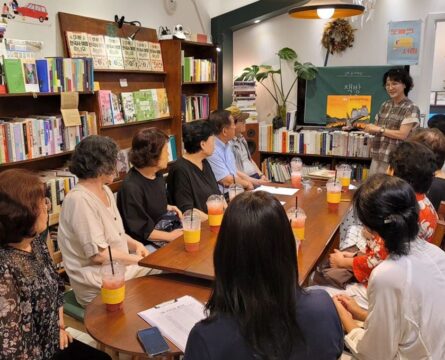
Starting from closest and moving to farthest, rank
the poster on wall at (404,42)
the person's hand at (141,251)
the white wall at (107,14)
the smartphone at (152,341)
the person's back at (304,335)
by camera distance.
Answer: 1. the person's back at (304,335)
2. the smartphone at (152,341)
3. the person's hand at (141,251)
4. the white wall at (107,14)
5. the poster on wall at (404,42)

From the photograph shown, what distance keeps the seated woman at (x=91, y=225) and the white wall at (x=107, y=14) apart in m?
1.44

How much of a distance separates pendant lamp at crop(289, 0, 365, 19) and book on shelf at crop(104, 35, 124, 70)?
1.64 m

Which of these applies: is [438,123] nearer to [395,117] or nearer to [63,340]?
[395,117]

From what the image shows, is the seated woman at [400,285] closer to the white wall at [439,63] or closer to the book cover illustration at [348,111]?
the book cover illustration at [348,111]

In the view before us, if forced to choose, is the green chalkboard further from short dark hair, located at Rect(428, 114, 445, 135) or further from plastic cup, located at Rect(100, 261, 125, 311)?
plastic cup, located at Rect(100, 261, 125, 311)

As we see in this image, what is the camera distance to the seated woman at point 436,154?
2.60 meters

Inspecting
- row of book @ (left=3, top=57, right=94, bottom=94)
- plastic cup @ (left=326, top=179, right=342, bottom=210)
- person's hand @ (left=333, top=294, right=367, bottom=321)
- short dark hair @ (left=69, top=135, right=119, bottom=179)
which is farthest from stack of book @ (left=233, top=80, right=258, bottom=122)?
person's hand @ (left=333, top=294, right=367, bottom=321)

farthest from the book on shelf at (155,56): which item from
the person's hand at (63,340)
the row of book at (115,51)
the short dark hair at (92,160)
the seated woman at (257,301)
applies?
the seated woman at (257,301)

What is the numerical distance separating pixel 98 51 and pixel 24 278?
2607 mm

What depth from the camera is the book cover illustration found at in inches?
204

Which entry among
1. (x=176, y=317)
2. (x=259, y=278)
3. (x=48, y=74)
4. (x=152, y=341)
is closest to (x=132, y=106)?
(x=48, y=74)

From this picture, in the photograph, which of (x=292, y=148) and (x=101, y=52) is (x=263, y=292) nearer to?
(x=101, y=52)

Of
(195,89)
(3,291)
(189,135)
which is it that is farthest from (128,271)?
(195,89)

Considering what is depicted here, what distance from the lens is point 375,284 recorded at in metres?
1.45
